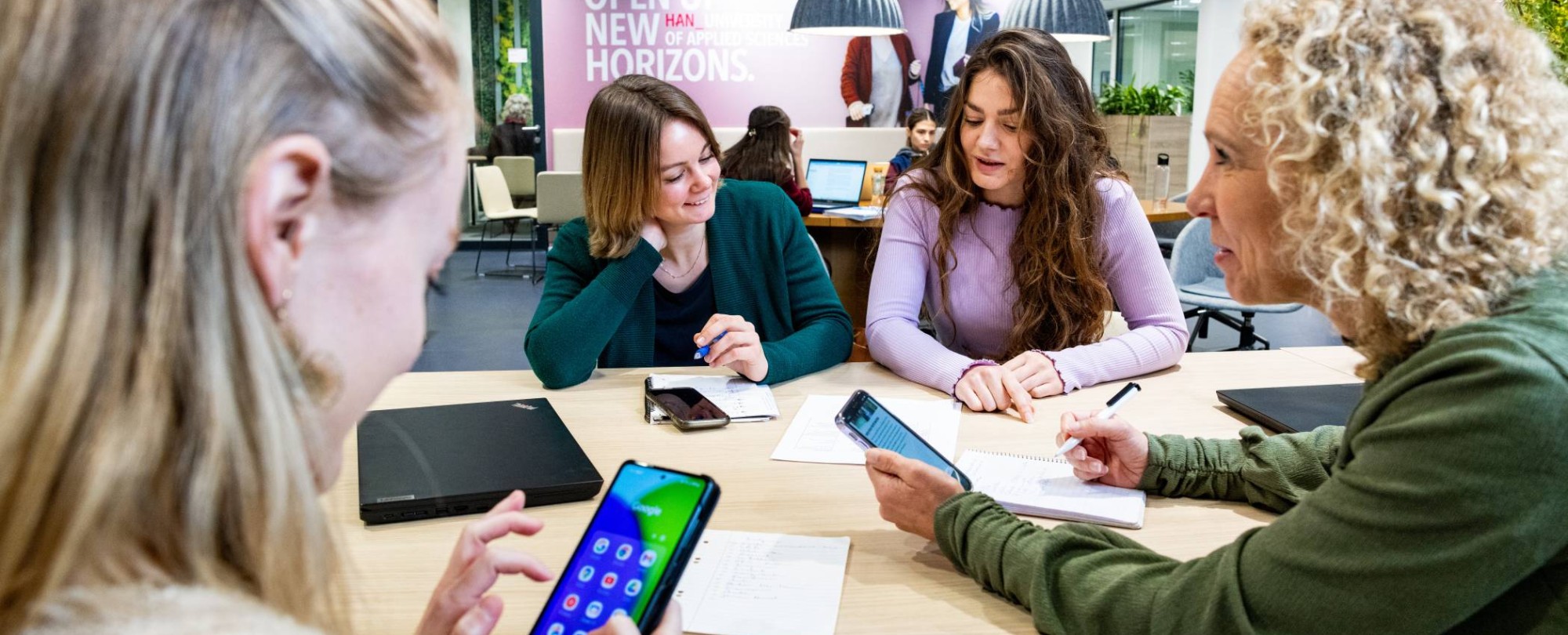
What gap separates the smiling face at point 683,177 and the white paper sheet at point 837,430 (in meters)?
0.56

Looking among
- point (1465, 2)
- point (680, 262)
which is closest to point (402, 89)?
point (1465, 2)

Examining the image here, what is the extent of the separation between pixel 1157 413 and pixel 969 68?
955mm

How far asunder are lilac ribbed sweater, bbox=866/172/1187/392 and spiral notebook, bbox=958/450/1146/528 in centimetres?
56

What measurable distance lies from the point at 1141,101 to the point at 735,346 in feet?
19.0

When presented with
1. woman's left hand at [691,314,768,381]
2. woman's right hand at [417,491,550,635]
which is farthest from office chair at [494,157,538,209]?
woman's right hand at [417,491,550,635]

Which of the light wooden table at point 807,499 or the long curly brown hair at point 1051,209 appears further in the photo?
the long curly brown hair at point 1051,209

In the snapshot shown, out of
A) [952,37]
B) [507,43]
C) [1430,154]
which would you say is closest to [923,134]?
[952,37]

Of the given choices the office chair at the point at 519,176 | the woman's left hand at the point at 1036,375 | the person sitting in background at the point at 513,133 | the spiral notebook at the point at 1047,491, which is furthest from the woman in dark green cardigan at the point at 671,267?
the person sitting in background at the point at 513,133

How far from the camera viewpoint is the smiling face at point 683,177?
90.0 inches

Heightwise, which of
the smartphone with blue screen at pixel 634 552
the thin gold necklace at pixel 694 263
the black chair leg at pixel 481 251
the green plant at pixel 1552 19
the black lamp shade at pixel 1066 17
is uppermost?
the black lamp shade at pixel 1066 17

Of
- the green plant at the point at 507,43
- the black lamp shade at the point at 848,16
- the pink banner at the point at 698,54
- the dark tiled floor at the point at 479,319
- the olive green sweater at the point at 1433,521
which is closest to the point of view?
the olive green sweater at the point at 1433,521

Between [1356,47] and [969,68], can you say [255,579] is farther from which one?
[969,68]

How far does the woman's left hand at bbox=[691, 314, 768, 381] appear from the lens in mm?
1963

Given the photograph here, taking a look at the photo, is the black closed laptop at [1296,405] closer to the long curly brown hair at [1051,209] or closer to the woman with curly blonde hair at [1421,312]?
the long curly brown hair at [1051,209]
